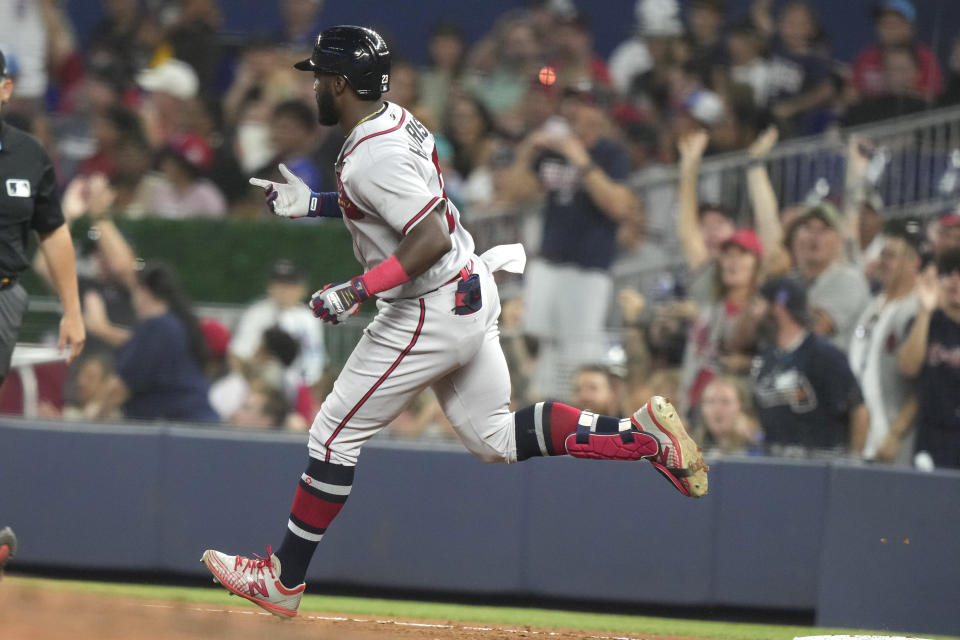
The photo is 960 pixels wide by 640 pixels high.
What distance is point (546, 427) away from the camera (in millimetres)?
4895

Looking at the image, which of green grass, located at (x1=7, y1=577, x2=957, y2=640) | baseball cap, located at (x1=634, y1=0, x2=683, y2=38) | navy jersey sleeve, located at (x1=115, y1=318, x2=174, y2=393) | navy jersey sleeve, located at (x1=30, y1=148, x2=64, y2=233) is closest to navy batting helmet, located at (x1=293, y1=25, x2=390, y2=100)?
navy jersey sleeve, located at (x1=30, y1=148, x2=64, y2=233)

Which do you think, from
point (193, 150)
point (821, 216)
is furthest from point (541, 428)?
point (193, 150)

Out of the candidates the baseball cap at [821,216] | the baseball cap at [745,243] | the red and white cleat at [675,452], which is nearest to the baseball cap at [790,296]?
the baseball cap at [745,243]

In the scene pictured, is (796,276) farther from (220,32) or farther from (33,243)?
(220,32)

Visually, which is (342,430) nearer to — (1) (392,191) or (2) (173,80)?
(1) (392,191)

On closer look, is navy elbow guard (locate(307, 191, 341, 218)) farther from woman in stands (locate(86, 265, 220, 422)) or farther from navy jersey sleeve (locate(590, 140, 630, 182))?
navy jersey sleeve (locate(590, 140, 630, 182))

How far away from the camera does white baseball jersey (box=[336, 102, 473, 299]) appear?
176 inches

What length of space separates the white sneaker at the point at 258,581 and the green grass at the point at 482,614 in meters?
1.39

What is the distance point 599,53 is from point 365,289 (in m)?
7.61

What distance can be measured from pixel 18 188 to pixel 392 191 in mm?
1685

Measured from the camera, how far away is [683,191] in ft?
27.8

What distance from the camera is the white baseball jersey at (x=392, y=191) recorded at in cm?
446

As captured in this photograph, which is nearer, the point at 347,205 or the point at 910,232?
the point at 347,205

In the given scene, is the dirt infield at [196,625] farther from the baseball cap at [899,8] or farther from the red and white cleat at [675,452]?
the baseball cap at [899,8]
